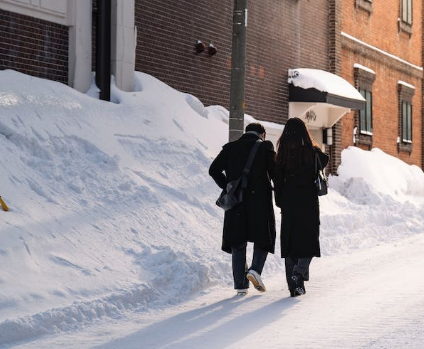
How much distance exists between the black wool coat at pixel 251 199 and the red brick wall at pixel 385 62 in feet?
47.2

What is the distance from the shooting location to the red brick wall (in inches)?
928

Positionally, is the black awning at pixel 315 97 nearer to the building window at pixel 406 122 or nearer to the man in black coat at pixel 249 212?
the building window at pixel 406 122

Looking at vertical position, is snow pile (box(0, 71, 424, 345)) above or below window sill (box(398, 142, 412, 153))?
below

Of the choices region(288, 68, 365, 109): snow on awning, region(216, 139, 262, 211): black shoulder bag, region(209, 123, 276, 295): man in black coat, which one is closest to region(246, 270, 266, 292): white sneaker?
region(209, 123, 276, 295): man in black coat

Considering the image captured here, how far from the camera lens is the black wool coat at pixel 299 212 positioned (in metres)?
8.84

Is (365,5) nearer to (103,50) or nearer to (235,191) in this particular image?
(103,50)

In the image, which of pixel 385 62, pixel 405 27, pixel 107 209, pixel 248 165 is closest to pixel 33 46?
pixel 107 209

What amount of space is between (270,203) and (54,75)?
4932 millimetres

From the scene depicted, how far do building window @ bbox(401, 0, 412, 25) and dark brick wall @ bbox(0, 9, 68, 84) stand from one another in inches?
673

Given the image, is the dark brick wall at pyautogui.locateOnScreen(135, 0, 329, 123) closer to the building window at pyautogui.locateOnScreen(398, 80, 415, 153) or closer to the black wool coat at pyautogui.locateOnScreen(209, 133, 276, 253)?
the black wool coat at pyautogui.locateOnScreen(209, 133, 276, 253)

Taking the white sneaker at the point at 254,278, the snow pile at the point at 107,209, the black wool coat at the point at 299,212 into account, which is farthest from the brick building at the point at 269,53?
the white sneaker at the point at 254,278

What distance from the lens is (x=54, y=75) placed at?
12.7 meters

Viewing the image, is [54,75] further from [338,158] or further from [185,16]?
[338,158]

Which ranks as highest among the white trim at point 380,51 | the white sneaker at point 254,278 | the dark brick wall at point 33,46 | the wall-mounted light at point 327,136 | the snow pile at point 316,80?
the white trim at point 380,51
